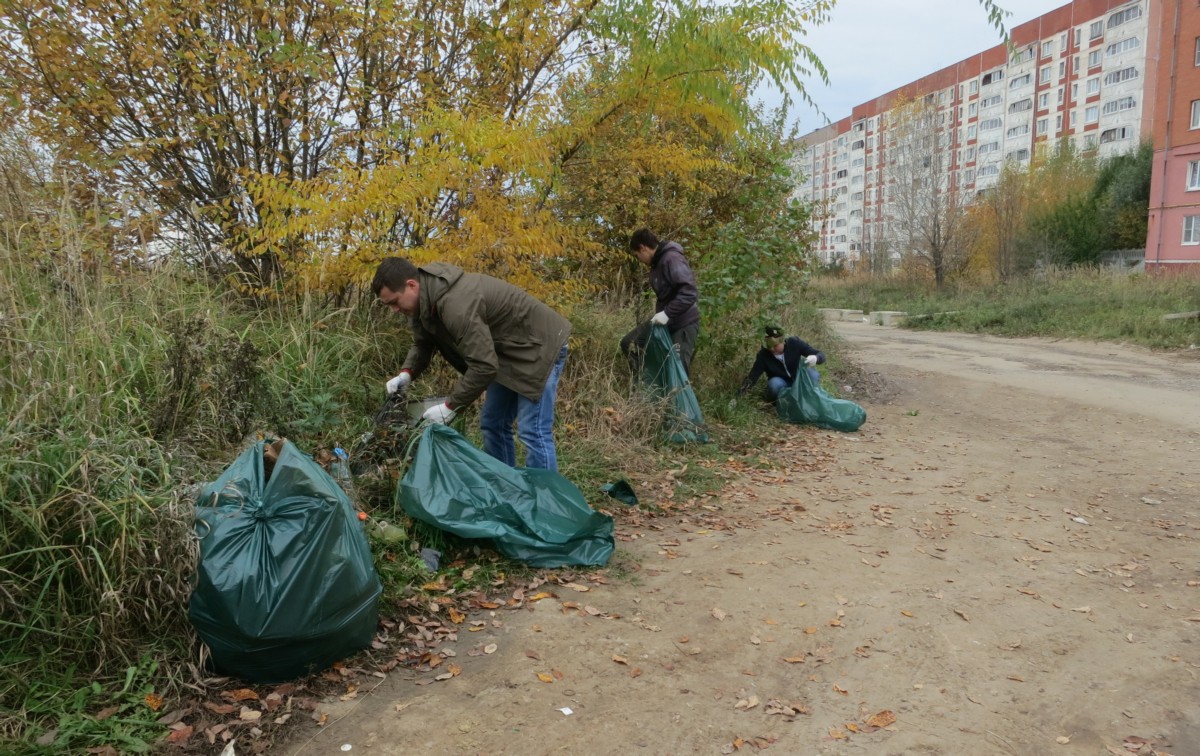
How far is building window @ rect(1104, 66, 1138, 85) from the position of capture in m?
44.8

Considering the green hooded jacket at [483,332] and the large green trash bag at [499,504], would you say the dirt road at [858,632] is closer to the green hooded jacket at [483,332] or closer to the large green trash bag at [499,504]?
the large green trash bag at [499,504]

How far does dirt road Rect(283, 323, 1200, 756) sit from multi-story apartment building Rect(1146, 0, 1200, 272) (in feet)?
89.1

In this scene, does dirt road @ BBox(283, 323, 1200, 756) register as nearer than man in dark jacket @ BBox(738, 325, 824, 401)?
Yes

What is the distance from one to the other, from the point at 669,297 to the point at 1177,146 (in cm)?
2979

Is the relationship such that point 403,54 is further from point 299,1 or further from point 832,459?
point 832,459

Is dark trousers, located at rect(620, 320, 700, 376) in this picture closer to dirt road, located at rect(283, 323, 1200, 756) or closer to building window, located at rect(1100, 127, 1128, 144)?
dirt road, located at rect(283, 323, 1200, 756)

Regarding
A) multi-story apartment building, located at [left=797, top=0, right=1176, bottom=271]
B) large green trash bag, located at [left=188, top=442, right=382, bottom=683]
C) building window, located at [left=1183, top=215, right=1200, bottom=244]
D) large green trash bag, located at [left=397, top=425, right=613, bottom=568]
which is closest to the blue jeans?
large green trash bag, located at [left=397, top=425, right=613, bottom=568]

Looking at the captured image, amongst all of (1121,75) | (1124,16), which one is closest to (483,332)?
(1121,75)

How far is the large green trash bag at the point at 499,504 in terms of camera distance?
358 centimetres

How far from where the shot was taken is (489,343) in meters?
3.75

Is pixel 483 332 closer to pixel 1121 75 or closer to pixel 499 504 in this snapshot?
pixel 499 504

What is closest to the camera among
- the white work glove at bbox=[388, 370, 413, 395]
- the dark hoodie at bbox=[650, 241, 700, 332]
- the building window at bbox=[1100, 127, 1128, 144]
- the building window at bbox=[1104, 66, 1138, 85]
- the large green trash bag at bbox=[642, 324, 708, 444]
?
the white work glove at bbox=[388, 370, 413, 395]

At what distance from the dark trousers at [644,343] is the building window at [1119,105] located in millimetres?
51278

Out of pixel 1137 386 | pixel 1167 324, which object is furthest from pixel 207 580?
pixel 1167 324
